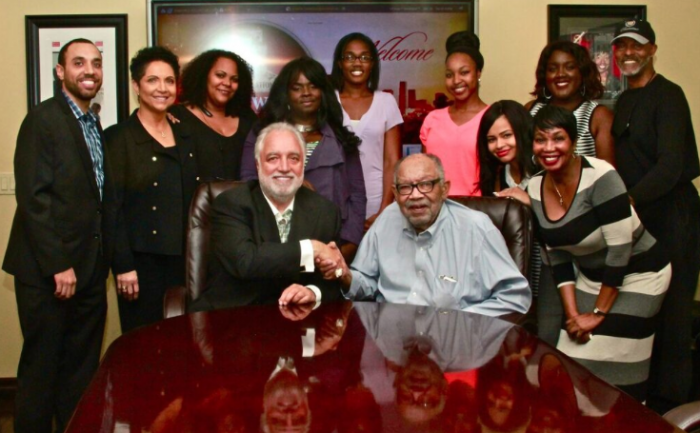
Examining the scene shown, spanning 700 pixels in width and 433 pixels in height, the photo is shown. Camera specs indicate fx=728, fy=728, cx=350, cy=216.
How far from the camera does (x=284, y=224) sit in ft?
8.98

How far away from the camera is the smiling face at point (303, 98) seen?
Answer: 326 centimetres

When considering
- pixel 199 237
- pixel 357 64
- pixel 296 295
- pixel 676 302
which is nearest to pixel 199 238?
pixel 199 237

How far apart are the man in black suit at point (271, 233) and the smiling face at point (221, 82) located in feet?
2.25

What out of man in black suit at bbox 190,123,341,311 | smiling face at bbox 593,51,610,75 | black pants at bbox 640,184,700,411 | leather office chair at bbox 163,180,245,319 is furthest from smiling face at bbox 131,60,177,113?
smiling face at bbox 593,51,610,75

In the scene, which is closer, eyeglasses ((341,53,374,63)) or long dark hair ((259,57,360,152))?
long dark hair ((259,57,360,152))

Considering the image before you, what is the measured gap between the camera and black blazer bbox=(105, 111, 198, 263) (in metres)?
3.09

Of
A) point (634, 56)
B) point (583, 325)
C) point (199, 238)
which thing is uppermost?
point (634, 56)

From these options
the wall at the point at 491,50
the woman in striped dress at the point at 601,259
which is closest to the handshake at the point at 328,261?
the woman in striped dress at the point at 601,259

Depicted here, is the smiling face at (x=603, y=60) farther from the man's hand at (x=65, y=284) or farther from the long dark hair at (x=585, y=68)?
the man's hand at (x=65, y=284)

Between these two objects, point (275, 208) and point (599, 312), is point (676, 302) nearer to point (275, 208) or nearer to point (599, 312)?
point (599, 312)

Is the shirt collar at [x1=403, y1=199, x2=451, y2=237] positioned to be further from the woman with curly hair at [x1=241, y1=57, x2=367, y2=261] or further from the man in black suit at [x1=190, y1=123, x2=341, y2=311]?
the woman with curly hair at [x1=241, y1=57, x2=367, y2=261]

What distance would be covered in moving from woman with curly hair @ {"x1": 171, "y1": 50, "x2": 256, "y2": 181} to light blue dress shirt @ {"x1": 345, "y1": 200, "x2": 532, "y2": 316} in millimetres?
900

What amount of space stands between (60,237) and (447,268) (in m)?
1.48

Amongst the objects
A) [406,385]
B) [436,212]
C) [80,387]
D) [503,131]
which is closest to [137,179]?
[80,387]
